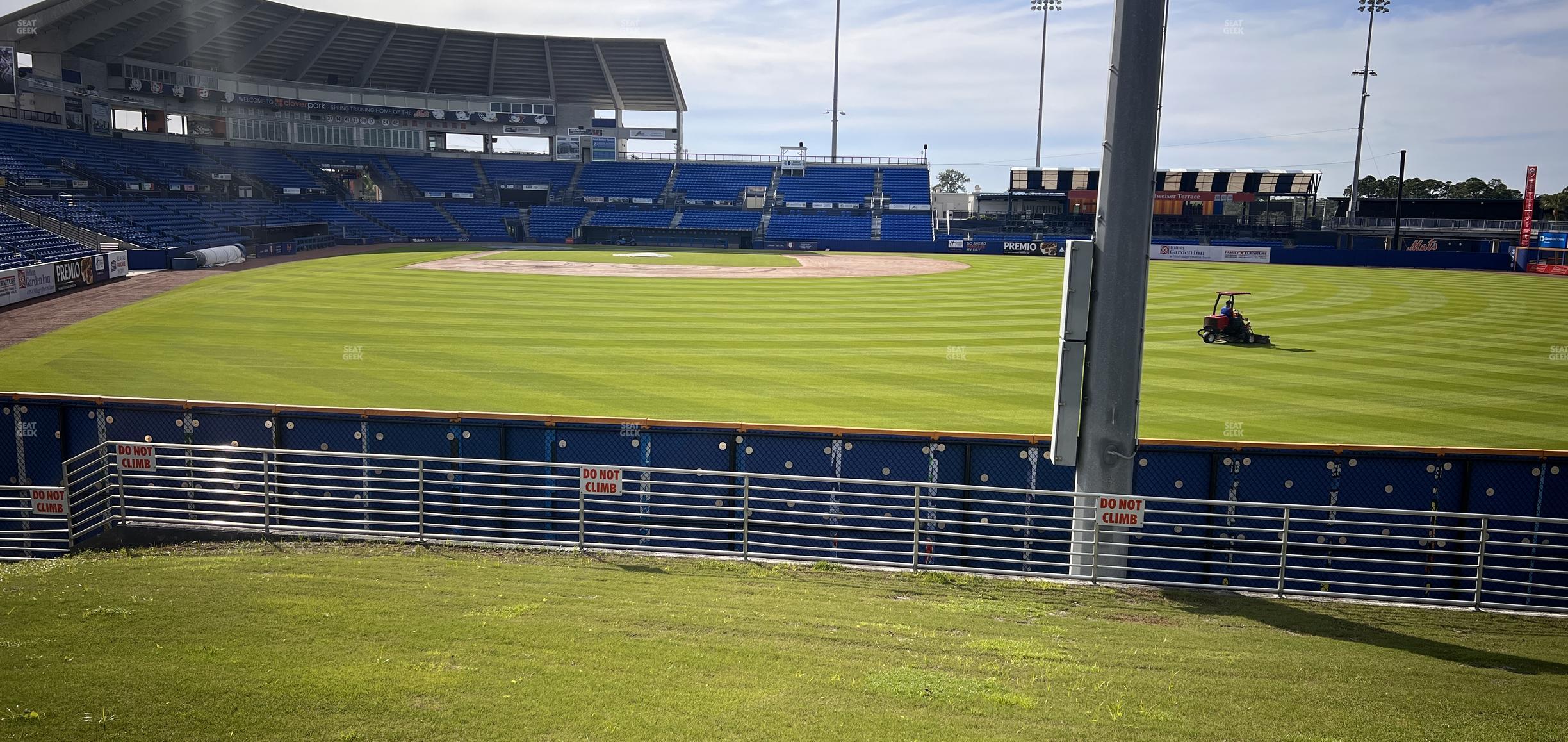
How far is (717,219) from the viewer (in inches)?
3738

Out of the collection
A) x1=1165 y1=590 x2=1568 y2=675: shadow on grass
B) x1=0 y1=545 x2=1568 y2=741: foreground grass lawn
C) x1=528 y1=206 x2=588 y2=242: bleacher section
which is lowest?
x1=1165 y1=590 x2=1568 y2=675: shadow on grass

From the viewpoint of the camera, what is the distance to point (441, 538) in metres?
12.1

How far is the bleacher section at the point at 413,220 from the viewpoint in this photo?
8325cm

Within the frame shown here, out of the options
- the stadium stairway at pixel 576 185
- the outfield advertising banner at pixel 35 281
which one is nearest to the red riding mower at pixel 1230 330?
the outfield advertising banner at pixel 35 281

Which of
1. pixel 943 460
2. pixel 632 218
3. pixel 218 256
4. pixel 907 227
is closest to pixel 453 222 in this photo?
pixel 632 218

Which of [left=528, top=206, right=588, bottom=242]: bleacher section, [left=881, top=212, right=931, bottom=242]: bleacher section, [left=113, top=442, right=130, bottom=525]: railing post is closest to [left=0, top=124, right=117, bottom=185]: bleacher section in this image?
[left=528, top=206, right=588, bottom=242]: bleacher section

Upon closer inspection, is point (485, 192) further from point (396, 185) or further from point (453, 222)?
point (453, 222)

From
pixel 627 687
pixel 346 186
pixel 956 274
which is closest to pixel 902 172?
pixel 956 274

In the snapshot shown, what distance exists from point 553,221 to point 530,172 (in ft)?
40.7

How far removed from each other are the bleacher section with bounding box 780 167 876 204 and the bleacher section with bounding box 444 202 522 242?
28.3 metres

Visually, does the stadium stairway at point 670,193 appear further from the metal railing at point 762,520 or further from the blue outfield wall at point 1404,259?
the metal railing at point 762,520

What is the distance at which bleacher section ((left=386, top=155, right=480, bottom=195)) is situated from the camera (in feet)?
312

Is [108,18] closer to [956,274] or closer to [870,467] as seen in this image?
[956,274]

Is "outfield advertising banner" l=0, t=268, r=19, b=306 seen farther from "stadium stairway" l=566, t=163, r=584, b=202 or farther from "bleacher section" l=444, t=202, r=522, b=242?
"stadium stairway" l=566, t=163, r=584, b=202
